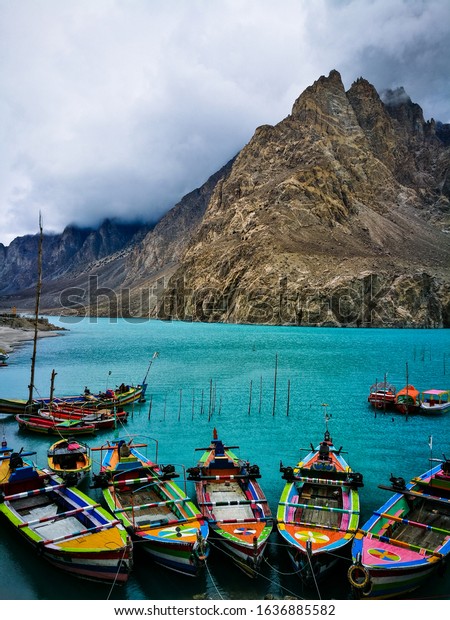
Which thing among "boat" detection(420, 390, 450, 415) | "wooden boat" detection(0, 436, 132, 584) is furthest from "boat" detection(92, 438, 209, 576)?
"boat" detection(420, 390, 450, 415)

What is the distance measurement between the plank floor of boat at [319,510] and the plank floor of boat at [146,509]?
4472mm

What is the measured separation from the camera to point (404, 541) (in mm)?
14797

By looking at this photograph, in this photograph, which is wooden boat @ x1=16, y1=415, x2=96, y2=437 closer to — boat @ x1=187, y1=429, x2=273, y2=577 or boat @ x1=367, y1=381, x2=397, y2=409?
boat @ x1=187, y1=429, x2=273, y2=577

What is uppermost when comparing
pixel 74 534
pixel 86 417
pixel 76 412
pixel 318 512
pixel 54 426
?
pixel 318 512

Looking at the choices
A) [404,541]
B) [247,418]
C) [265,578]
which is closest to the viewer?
[265,578]

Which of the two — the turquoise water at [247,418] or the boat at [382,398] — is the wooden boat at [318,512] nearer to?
the turquoise water at [247,418]

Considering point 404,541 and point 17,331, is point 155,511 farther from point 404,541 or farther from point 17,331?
point 17,331

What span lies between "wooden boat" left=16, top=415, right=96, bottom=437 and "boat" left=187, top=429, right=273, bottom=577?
11490mm

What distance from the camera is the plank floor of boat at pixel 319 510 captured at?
1584 cm

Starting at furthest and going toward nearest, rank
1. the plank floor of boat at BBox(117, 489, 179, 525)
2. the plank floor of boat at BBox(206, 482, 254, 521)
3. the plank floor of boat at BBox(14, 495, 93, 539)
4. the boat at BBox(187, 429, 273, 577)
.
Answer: the plank floor of boat at BBox(206, 482, 254, 521) → the plank floor of boat at BBox(117, 489, 179, 525) → the plank floor of boat at BBox(14, 495, 93, 539) → the boat at BBox(187, 429, 273, 577)

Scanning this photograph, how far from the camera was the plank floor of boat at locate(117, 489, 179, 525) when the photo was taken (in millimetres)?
16344

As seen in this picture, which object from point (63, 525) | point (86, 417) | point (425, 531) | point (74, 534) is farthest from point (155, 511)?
point (86, 417)

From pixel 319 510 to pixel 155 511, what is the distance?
592 cm

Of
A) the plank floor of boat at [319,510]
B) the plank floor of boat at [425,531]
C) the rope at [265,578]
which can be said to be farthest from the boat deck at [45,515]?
the plank floor of boat at [425,531]
